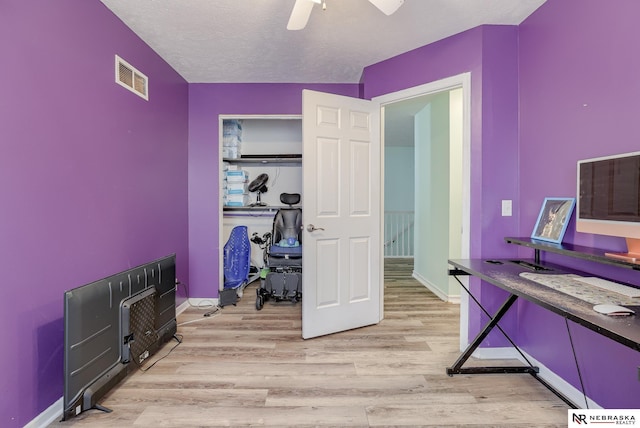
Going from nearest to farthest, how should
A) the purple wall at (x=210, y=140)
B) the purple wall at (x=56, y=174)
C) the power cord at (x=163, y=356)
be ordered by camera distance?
the purple wall at (x=56, y=174) < the power cord at (x=163, y=356) < the purple wall at (x=210, y=140)

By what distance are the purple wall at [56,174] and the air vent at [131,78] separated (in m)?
0.05

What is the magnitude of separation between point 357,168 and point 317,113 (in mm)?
611

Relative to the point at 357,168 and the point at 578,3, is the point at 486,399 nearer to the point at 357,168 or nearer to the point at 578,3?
the point at 357,168

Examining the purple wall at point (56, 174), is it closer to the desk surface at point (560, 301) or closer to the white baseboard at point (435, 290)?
the desk surface at point (560, 301)

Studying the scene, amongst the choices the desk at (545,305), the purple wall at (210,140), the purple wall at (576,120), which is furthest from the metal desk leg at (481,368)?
the purple wall at (210,140)

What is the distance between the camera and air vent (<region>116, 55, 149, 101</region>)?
2.19 m

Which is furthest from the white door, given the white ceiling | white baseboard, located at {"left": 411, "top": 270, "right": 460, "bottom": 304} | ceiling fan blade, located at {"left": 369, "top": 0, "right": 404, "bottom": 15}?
white baseboard, located at {"left": 411, "top": 270, "right": 460, "bottom": 304}

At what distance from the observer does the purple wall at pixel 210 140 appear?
3373mm

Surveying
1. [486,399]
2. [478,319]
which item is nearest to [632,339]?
[486,399]

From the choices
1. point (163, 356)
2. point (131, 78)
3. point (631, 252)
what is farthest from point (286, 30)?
point (163, 356)

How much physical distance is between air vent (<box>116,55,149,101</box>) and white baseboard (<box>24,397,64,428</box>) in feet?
6.85

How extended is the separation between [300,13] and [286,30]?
2.06ft

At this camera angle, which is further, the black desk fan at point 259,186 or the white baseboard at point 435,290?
the black desk fan at point 259,186

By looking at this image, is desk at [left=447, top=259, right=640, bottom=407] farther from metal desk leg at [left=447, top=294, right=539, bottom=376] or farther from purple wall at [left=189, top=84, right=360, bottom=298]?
purple wall at [left=189, top=84, right=360, bottom=298]
